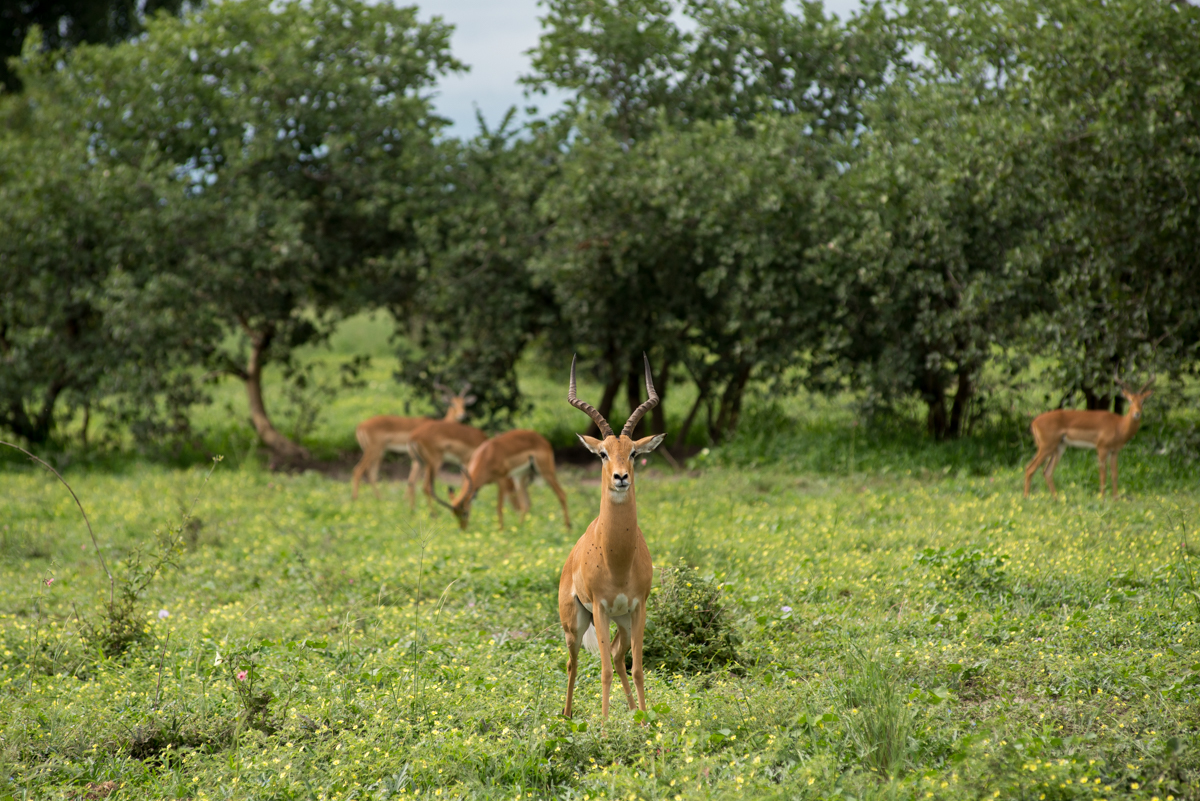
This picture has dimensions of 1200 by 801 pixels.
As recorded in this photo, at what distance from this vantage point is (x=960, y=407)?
42.3 ft

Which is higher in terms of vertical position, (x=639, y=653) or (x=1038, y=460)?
(x=1038, y=460)

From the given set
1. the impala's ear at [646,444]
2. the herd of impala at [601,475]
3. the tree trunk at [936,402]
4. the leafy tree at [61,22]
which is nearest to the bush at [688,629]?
the herd of impala at [601,475]

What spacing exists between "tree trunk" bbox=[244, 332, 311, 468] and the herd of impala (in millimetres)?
2642

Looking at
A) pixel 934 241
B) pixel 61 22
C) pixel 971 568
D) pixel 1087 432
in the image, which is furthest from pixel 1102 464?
pixel 61 22

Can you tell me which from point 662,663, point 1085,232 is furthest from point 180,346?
point 1085,232

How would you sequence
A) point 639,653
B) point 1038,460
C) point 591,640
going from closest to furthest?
point 639,653
point 591,640
point 1038,460

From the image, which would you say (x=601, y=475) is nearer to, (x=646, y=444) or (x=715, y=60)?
(x=646, y=444)

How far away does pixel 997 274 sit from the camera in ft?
36.7

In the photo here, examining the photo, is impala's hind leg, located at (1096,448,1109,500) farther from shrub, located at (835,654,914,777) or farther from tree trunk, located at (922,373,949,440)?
shrub, located at (835,654,914,777)

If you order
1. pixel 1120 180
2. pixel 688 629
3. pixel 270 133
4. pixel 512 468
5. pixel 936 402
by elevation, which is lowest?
pixel 688 629

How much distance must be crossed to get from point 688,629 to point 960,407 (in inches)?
328

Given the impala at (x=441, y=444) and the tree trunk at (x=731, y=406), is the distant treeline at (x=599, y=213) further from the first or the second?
the impala at (x=441, y=444)

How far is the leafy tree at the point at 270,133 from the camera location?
13.9m

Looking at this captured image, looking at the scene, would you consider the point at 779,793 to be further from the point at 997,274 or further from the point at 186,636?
the point at 997,274
